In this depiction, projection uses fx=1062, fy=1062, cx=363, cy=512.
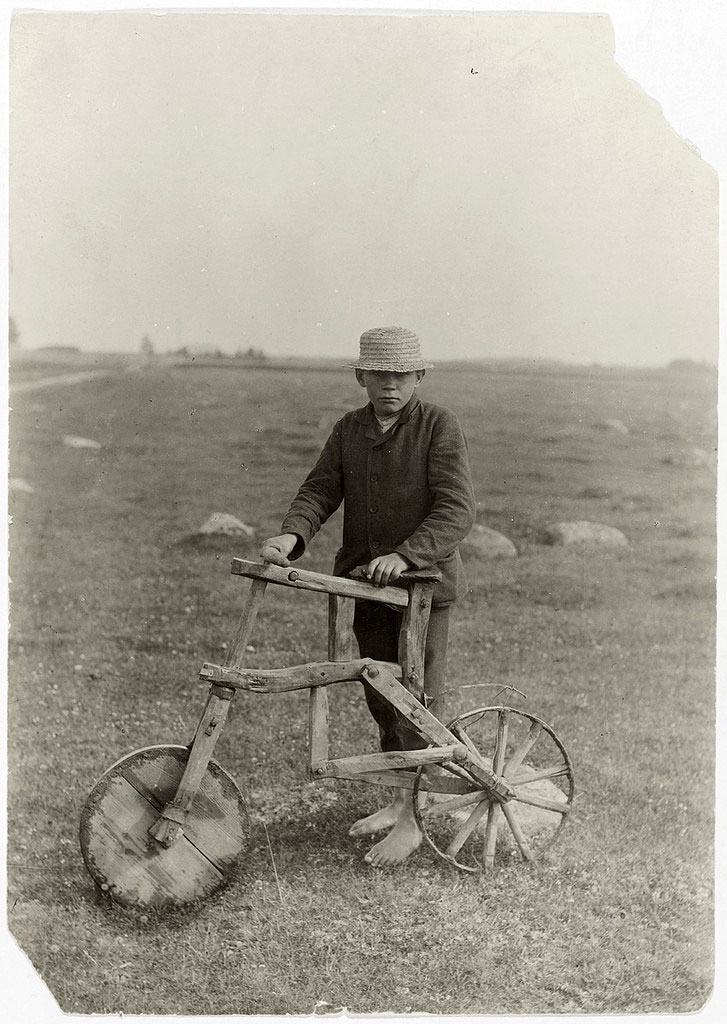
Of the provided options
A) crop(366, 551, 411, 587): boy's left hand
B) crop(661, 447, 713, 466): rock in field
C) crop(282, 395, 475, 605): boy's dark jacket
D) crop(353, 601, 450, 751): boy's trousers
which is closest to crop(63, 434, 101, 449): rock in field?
crop(282, 395, 475, 605): boy's dark jacket

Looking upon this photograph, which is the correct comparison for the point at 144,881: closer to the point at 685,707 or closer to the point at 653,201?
the point at 685,707

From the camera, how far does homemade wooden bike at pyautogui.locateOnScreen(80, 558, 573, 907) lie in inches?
158

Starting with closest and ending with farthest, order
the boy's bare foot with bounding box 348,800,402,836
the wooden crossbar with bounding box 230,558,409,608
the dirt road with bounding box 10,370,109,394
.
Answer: the wooden crossbar with bounding box 230,558,409,608 → the boy's bare foot with bounding box 348,800,402,836 → the dirt road with bounding box 10,370,109,394

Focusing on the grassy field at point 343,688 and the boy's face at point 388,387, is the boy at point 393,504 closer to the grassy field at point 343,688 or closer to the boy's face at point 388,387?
the boy's face at point 388,387

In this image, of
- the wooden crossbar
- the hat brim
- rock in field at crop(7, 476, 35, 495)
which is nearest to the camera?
the wooden crossbar

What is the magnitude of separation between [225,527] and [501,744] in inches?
150

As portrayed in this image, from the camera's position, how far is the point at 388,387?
Answer: 4258 millimetres

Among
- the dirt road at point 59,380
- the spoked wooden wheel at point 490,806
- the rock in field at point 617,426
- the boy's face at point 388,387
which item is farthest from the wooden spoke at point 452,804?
the rock in field at point 617,426

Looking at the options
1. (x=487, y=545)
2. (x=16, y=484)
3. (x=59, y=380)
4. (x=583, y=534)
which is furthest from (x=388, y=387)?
(x=583, y=534)

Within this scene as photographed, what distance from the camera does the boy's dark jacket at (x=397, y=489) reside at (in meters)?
4.28

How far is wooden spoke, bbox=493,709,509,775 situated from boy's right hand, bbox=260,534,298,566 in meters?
1.16

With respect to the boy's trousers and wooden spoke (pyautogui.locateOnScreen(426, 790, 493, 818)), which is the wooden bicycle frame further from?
the boy's trousers

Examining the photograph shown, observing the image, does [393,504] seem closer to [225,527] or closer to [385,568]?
[385,568]

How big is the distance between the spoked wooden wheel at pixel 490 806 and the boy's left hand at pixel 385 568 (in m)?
0.72
